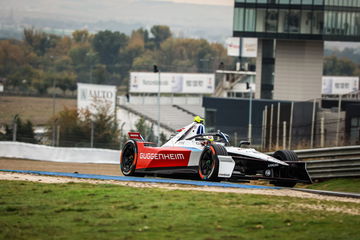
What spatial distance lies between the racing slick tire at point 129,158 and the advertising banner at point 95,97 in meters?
62.2

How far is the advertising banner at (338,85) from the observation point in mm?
130500

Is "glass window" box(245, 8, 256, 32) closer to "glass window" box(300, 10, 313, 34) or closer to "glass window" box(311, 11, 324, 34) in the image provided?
"glass window" box(300, 10, 313, 34)

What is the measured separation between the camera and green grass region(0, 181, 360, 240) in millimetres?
10258

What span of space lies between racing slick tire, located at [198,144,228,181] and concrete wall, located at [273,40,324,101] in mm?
52195

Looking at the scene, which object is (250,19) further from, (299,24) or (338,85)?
(338,85)

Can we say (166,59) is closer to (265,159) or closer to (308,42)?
(308,42)

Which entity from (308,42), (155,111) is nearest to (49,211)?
(308,42)

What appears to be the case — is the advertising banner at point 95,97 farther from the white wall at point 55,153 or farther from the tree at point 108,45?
the tree at point 108,45

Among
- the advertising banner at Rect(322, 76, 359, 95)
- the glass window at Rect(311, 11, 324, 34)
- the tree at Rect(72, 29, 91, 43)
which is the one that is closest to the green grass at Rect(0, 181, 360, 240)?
the glass window at Rect(311, 11, 324, 34)

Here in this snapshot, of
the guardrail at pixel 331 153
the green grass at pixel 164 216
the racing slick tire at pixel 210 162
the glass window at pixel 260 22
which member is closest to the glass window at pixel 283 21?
the glass window at pixel 260 22

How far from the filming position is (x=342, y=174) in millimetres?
19078

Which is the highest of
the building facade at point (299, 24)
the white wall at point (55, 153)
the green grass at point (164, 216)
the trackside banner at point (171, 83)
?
the building facade at point (299, 24)

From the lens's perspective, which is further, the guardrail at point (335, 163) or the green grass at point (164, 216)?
the guardrail at point (335, 163)

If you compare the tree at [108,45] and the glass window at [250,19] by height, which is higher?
the tree at [108,45]
